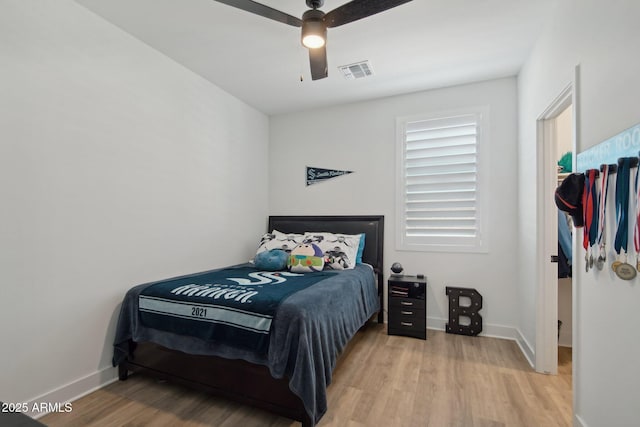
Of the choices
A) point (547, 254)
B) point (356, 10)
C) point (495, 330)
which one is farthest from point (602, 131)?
point (495, 330)

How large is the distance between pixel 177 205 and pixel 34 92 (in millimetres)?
1289

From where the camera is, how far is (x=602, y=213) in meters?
1.45

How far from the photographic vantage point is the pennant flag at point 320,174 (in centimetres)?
397

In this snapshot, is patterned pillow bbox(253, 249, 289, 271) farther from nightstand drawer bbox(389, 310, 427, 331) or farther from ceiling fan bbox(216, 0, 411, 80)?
ceiling fan bbox(216, 0, 411, 80)

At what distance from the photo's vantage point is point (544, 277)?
2.46m

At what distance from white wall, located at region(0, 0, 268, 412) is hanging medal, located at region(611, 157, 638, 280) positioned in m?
3.06

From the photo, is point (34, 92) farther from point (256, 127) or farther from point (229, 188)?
point (256, 127)

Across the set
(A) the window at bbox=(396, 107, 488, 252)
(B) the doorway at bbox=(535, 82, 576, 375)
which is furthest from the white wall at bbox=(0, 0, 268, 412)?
(B) the doorway at bbox=(535, 82, 576, 375)

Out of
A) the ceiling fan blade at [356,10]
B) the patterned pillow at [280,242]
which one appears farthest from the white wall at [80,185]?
the ceiling fan blade at [356,10]

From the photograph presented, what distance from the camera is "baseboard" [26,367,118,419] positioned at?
1.91m

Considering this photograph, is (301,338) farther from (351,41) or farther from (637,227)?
(351,41)

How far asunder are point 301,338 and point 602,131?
1878mm

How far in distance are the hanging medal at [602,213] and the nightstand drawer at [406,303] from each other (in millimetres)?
1833

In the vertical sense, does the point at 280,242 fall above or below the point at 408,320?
above
